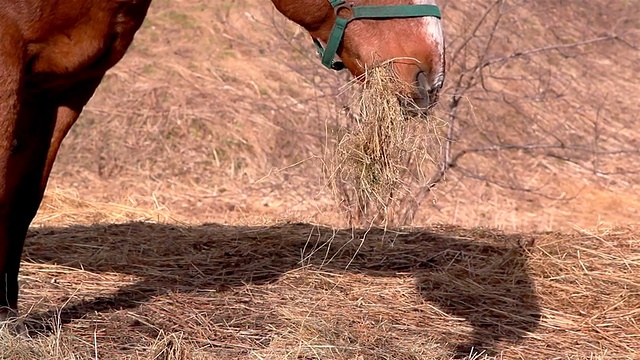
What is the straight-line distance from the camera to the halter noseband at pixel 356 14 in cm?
313

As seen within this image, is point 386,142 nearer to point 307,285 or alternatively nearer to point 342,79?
point 307,285

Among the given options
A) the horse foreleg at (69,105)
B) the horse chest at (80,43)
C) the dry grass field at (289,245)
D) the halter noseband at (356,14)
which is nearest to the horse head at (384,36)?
the halter noseband at (356,14)

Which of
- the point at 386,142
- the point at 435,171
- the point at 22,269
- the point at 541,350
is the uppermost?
the point at 386,142

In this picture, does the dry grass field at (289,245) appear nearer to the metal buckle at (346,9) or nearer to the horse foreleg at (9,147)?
the horse foreleg at (9,147)

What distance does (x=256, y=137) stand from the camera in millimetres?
9172

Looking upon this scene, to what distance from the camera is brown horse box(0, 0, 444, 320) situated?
3129 millimetres

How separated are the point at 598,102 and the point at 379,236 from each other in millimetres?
6340

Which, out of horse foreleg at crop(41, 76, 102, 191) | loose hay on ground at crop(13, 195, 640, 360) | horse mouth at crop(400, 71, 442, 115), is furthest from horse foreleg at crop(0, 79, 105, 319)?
horse mouth at crop(400, 71, 442, 115)

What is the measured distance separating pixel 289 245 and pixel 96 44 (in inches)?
77.2

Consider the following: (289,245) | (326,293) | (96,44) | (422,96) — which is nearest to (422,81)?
(422,96)

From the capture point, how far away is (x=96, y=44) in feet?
11.1

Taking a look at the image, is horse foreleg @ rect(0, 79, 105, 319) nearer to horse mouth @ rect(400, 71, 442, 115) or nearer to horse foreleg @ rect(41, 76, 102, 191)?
horse foreleg @ rect(41, 76, 102, 191)

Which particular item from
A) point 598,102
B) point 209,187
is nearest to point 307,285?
point 209,187

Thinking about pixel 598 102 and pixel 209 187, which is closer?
pixel 209 187
